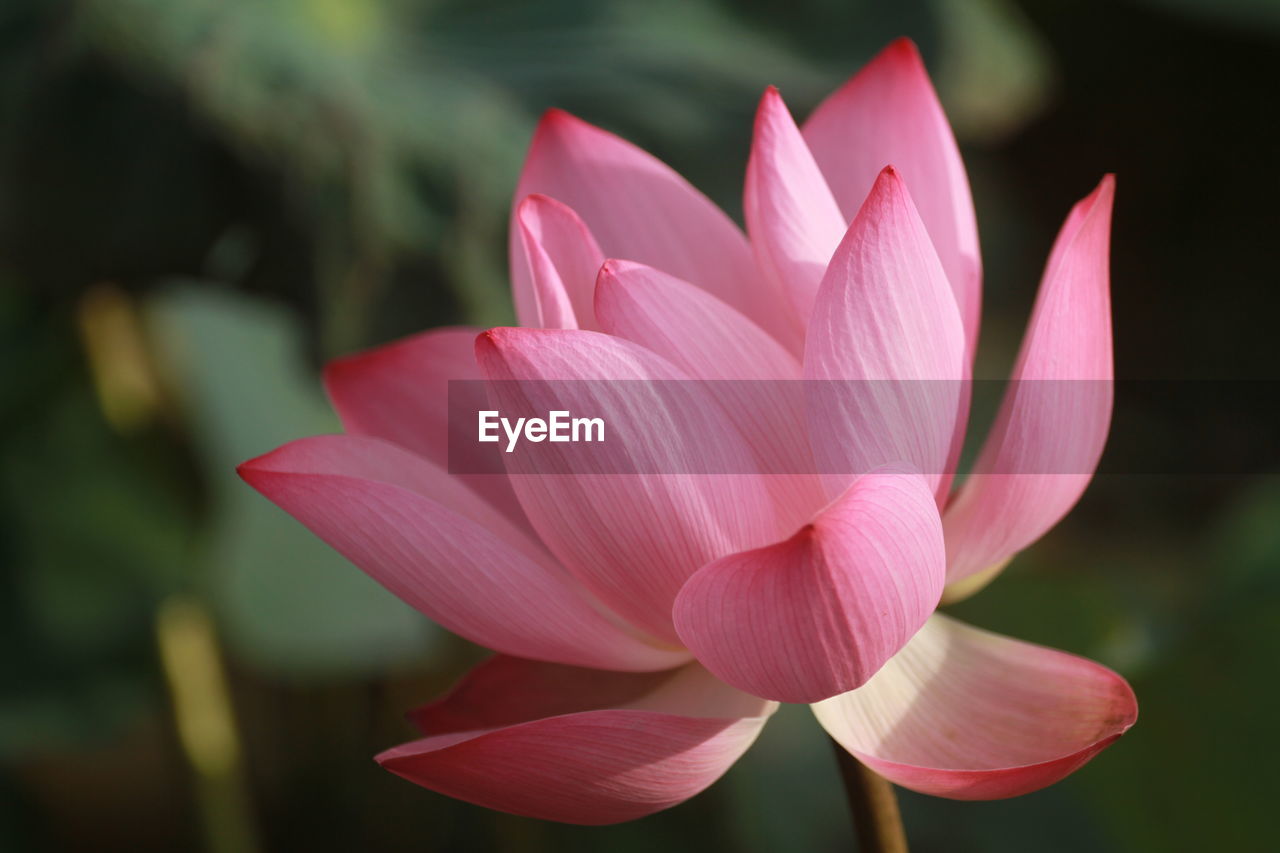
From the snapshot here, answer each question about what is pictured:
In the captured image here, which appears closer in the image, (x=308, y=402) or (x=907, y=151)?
(x=907, y=151)

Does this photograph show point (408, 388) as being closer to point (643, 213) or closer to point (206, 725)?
Answer: point (643, 213)

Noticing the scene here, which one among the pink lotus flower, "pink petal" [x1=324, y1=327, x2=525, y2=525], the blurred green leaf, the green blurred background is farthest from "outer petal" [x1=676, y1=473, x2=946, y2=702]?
the blurred green leaf

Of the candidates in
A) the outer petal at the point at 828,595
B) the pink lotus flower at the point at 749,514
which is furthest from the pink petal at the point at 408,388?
the outer petal at the point at 828,595

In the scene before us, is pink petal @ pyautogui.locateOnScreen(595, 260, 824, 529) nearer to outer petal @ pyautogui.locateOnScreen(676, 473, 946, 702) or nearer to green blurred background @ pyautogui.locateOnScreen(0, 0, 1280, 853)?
outer petal @ pyautogui.locateOnScreen(676, 473, 946, 702)

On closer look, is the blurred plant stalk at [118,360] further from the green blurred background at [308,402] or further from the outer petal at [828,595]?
the outer petal at [828,595]

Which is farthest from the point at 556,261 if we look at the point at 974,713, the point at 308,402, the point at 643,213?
the point at 308,402

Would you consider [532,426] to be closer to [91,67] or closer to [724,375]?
[724,375]
